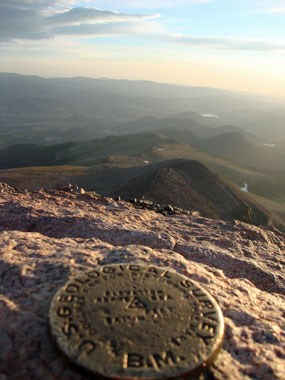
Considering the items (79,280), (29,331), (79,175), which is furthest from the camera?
(79,175)

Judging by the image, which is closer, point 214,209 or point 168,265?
point 168,265

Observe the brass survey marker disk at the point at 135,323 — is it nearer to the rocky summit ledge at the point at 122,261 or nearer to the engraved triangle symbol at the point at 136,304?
the engraved triangle symbol at the point at 136,304

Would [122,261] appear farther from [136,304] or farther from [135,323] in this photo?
[135,323]

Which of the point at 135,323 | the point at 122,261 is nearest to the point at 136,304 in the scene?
the point at 135,323

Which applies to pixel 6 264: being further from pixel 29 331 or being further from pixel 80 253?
pixel 29 331

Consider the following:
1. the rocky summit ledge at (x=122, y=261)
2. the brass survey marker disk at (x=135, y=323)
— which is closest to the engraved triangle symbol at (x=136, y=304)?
the brass survey marker disk at (x=135, y=323)

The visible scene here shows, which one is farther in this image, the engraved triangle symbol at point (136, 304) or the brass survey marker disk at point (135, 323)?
the engraved triangle symbol at point (136, 304)

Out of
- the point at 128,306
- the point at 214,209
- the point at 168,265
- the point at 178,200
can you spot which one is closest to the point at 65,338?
the point at 128,306
